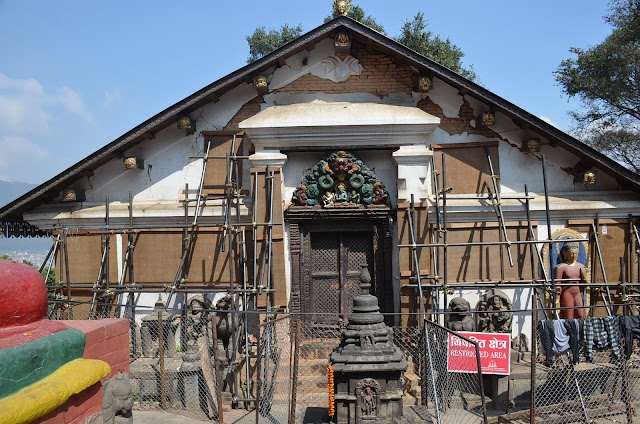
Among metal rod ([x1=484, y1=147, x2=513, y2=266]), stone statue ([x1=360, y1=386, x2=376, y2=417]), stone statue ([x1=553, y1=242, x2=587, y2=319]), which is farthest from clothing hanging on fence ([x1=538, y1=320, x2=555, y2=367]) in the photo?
stone statue ([x1=360, y1=386, x2=376, y2=417])

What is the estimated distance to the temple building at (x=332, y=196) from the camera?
11977mm

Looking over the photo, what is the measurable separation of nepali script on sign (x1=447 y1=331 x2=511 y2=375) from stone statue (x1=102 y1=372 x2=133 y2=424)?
17.0 feet

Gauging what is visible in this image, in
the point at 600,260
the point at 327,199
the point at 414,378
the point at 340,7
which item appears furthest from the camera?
the point at 327,199

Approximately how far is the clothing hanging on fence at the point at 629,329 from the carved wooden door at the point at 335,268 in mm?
4947

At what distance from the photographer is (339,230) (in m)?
12.6

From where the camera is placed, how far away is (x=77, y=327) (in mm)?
5059

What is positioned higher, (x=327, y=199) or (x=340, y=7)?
(x=340, y=7)

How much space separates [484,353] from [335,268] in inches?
169

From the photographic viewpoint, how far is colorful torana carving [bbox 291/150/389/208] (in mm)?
12273

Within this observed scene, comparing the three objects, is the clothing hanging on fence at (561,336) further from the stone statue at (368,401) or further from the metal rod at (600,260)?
the stone statue at (368,401)

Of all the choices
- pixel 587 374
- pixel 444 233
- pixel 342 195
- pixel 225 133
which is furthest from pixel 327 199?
pixel 587 374

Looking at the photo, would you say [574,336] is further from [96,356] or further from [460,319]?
[96,356]

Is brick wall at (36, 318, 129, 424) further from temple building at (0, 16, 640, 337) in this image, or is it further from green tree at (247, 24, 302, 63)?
green tree at (247, 24, 302, 63)

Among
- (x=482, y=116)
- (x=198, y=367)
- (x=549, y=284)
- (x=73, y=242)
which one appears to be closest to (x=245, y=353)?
(x=198, y=367)
